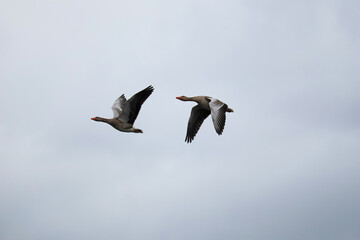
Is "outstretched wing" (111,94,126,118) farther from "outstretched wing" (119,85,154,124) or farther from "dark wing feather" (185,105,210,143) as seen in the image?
"dark wing feather" (185,105,210,143)

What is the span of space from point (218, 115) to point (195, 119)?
4821mm

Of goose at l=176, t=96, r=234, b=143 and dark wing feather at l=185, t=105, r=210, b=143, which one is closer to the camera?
goose at l=176, t=96, r=234, b=143

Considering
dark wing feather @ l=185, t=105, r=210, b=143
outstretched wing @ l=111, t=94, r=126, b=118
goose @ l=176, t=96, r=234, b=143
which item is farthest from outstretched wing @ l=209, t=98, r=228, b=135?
outstretched wing @ l=111, t=94, r=126, b=118

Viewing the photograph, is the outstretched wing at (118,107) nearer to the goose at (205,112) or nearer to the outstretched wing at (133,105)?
the outstretched wing at (133,105)

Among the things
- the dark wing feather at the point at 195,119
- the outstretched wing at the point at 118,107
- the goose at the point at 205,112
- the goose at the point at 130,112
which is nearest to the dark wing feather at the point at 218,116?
the goose at the point at 205,112

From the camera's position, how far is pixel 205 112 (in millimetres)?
35500

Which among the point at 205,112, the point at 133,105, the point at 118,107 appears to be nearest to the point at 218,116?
the point at 133,105

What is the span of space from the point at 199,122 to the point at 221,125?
5322 millimetres

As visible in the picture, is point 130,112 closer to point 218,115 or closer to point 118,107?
point 118,107

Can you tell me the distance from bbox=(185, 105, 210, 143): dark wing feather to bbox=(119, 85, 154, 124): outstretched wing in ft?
14.3

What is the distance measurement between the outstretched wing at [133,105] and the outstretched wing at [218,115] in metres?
3.10

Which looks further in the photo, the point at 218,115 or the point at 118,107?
the point at 118,107

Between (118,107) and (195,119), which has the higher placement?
(195,119)

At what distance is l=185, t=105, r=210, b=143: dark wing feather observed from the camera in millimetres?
35438
